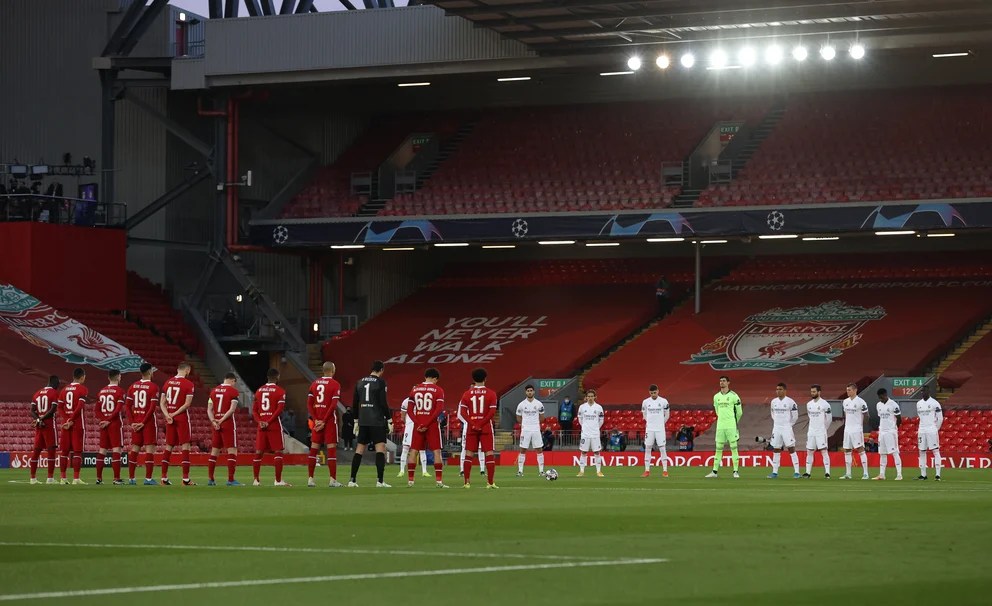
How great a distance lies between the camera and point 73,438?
29.2 meters

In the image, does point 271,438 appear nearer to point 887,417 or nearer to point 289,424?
point 887,417

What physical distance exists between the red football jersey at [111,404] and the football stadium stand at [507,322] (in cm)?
2125

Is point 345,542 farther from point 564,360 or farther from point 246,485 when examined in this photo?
point 564,360

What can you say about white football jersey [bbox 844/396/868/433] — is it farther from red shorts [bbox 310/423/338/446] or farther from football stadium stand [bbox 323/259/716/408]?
football stadium stand [bbox 323/259/716/408]

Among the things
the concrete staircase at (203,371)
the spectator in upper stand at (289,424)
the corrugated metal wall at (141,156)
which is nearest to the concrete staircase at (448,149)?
the corrugated metal wall at (141,156)

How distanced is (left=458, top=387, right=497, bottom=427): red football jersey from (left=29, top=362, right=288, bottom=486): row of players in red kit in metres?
3.38

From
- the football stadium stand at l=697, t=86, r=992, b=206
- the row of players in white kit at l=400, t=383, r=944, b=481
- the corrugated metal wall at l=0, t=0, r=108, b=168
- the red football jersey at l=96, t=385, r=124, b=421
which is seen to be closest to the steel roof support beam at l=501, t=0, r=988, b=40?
the football stadium stand at l=697, t=86, r=992, b=206

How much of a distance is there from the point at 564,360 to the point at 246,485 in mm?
24371

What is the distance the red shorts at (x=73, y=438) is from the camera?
29.1 metres

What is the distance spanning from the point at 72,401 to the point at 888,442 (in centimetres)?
1625

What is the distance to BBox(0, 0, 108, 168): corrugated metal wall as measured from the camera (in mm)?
53656

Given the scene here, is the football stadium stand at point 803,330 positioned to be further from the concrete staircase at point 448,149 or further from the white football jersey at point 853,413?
the white football jersey at point 853,413

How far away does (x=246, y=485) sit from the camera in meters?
28.1

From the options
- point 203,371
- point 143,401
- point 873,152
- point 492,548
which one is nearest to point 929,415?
point 143,401
